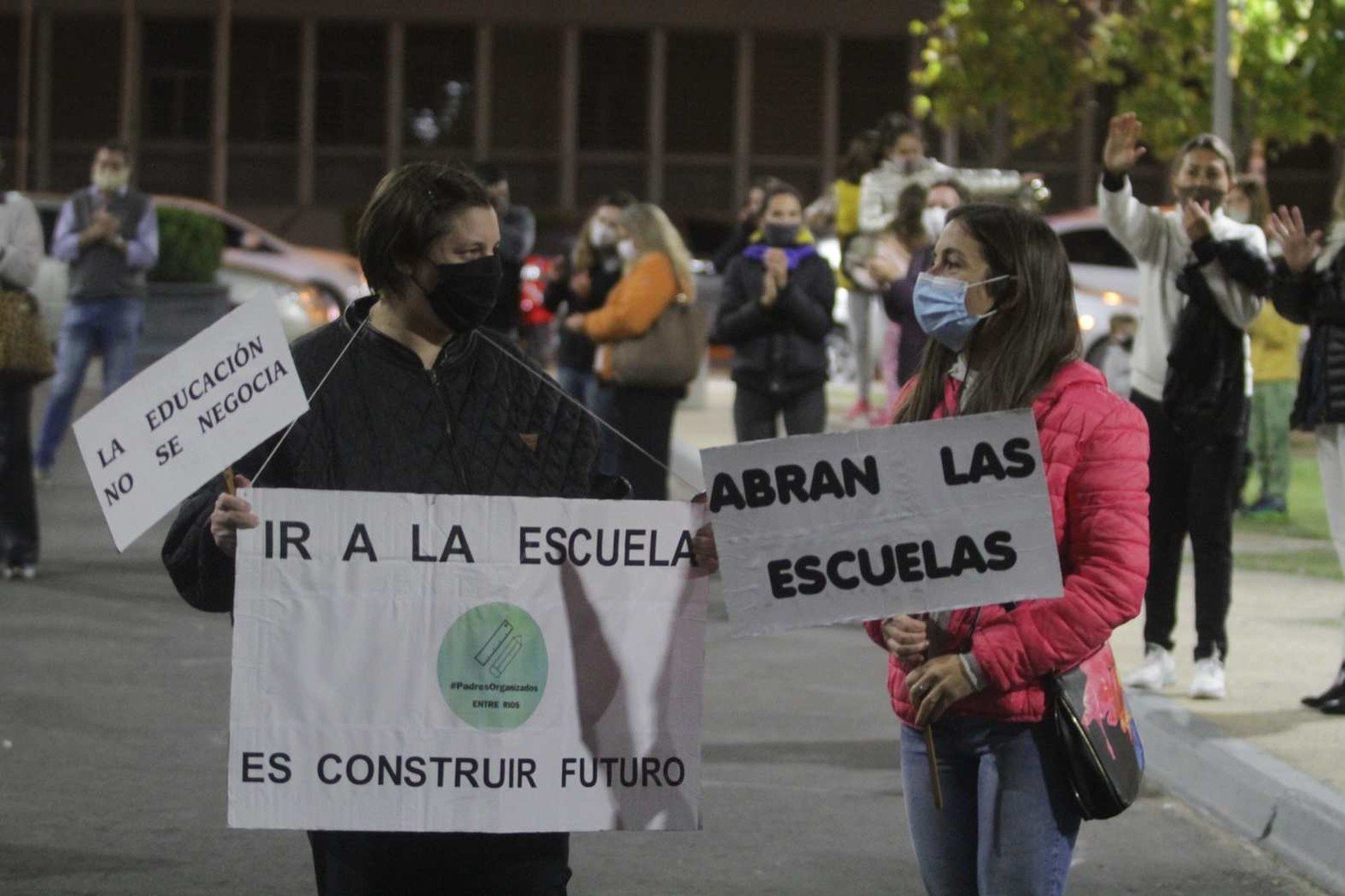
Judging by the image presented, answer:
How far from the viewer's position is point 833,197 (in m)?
18.2

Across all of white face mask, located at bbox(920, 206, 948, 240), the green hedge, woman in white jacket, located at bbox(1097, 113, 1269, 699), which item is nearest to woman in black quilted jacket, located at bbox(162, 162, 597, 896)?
woman in white jacket, located at bbox(1097, 113, 1269, 699)

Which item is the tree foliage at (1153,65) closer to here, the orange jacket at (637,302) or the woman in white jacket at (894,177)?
the woman in white jacket at (894,177)

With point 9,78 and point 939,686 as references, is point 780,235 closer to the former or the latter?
point 939,686

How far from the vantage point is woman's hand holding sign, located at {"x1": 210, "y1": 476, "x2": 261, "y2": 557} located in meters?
3.94

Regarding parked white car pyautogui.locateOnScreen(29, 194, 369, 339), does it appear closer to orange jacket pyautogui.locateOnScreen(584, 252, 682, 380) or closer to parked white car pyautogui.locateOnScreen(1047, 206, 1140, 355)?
parked white car pyautogui.locateOnScreen(1047, 206, 1140, 355)

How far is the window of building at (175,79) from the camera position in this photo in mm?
47969

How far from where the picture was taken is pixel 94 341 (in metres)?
16.2

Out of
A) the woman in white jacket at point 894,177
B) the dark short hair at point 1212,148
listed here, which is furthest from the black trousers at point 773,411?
the dark short hair at point 1212,148

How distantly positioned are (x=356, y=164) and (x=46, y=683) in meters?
39.4

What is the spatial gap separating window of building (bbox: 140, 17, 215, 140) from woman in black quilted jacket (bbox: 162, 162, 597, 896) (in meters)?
45.0

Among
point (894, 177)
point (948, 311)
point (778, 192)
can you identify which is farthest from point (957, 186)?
point (948, 311)

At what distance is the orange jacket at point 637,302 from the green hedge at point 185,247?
1452 cm

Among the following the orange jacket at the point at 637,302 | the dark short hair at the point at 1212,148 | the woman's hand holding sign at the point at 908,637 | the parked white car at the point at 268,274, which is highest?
the dark short hair at the point at 1212,148

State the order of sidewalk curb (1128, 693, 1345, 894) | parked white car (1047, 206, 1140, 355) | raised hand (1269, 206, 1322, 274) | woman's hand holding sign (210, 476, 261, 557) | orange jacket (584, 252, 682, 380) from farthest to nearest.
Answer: parked white car (1047, 206, 1140, 355) → orange jacket (584, 252, 682, 380) → raised hand (1269, 206, 1322, 274) → sidewalk curb (1128, 693, 1345, 894) → woman's hand holding sign (210, 476, 261, 557)
